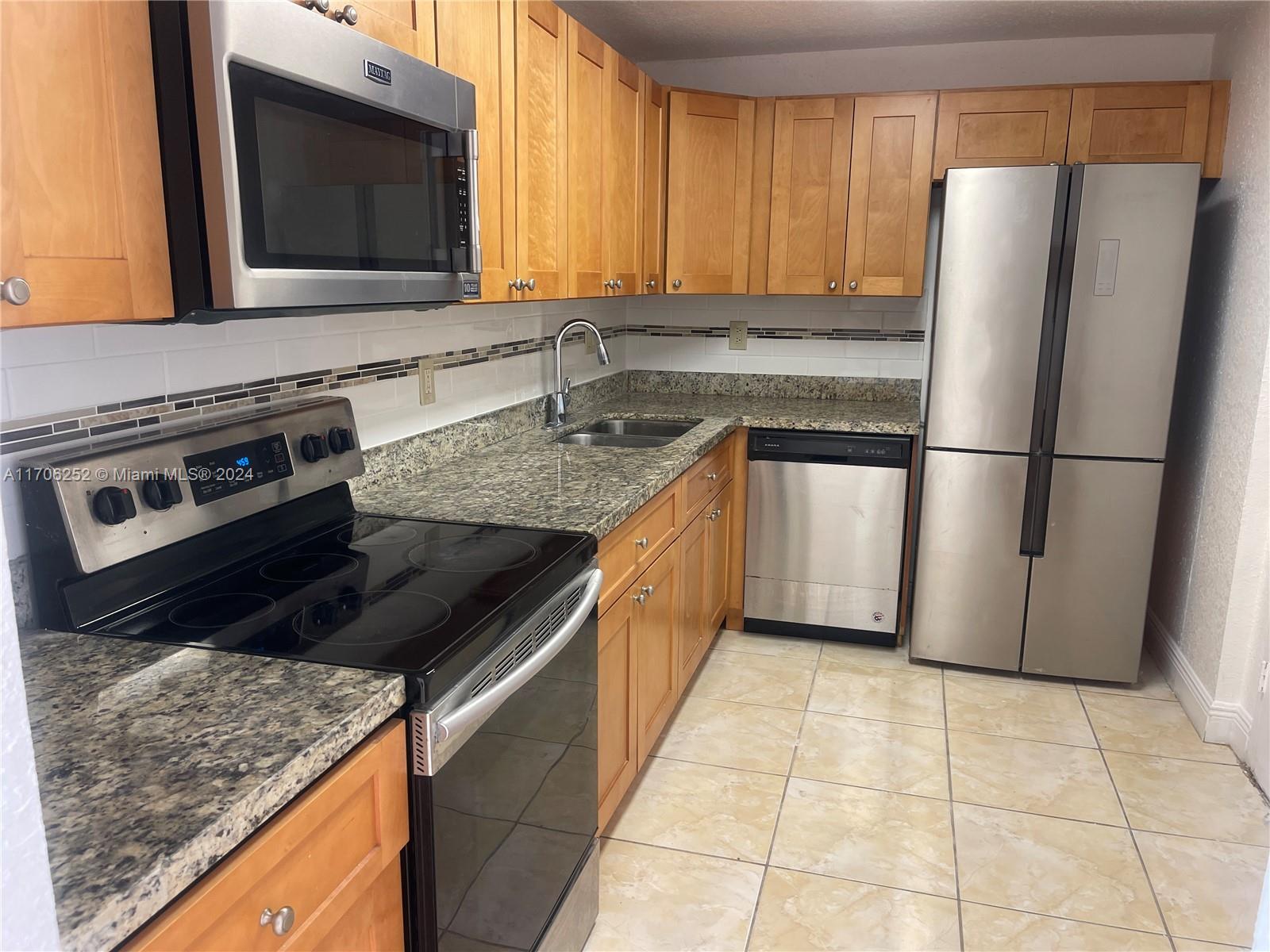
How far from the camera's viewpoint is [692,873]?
2.16 meters

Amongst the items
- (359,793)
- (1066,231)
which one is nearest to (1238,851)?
(1066,231)

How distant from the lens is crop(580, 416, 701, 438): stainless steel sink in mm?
3312

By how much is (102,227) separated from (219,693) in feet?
1.85

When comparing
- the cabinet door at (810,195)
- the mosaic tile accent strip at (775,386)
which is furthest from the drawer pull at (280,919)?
the mosaic tile accent strip at (775,386)

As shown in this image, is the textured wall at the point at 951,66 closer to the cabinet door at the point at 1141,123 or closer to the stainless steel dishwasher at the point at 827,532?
the cabinet door at the point at 1141,123

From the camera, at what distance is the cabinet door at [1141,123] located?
10.2ft

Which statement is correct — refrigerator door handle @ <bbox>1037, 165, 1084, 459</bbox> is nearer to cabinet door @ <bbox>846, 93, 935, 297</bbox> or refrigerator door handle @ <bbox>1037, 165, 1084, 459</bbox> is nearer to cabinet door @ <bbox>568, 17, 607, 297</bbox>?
cabinet door @ <bbox>846, 93, 935, 297</bbox>

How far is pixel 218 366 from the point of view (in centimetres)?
168

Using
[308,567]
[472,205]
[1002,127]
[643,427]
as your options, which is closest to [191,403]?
[308,567]

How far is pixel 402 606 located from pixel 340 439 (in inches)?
24.2

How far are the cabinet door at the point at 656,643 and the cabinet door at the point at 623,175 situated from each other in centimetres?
95

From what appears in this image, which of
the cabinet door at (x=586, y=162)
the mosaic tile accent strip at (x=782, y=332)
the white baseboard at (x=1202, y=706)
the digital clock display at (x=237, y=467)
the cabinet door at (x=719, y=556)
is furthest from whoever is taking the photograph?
the mosaic tile accent strip at (x=782, y=332)

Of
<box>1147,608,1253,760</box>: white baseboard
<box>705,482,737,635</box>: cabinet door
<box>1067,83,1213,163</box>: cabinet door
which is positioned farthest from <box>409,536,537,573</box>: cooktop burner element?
<box>1067,83,1213,163</box>: cabinet door

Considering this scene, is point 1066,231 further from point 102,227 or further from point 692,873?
point 102,227
